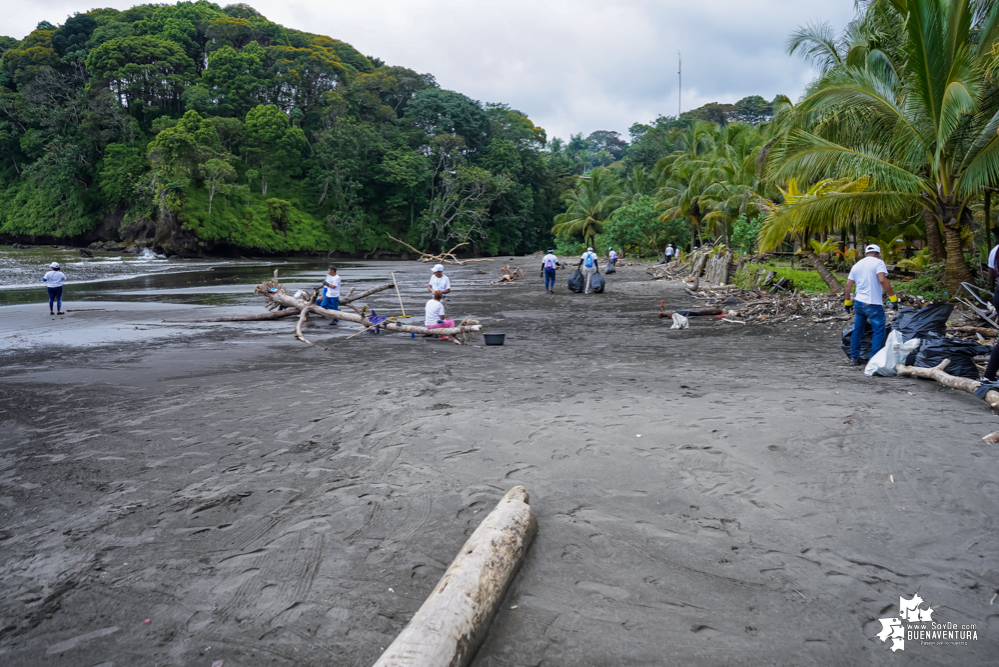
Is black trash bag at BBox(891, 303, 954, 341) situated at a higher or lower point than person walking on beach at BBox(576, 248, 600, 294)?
lower

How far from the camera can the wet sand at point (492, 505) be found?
2.84m

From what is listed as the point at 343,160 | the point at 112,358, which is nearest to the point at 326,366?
the point at 112,358

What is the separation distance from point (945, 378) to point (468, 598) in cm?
642

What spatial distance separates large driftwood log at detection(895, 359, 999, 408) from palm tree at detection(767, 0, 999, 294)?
5113mm

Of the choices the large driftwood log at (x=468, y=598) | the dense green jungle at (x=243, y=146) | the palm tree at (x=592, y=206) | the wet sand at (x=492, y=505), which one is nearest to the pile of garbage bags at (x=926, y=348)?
the wet sand at (x=492, y=505)

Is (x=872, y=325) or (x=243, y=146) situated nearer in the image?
(x=872, y=325)

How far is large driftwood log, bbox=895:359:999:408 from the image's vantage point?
18.9 feet

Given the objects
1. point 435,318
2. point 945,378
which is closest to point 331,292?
point 435,318

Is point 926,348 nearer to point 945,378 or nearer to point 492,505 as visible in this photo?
point 945,378

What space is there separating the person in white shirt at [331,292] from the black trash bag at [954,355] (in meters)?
11.0

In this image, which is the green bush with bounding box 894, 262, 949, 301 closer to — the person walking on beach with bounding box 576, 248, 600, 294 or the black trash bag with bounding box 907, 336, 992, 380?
the black trash bag with bounding box 907, 336, 992, 380

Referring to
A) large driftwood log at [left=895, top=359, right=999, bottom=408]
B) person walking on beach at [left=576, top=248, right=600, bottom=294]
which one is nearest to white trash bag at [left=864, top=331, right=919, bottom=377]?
large driftwood log at [left=895, top=359, right=999, bottom=408]

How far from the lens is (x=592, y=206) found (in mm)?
50562

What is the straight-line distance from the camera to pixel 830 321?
1222 centimetres
